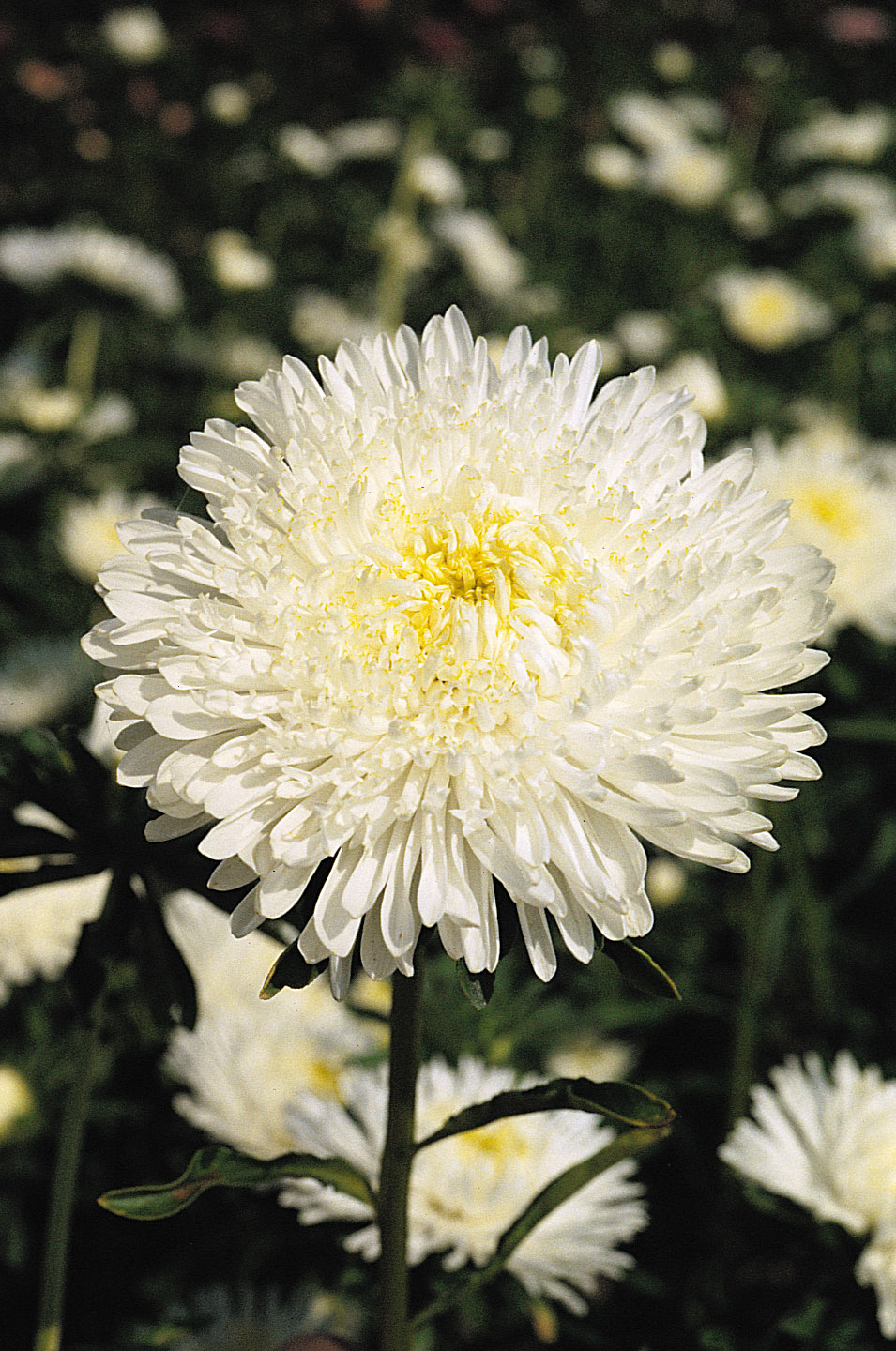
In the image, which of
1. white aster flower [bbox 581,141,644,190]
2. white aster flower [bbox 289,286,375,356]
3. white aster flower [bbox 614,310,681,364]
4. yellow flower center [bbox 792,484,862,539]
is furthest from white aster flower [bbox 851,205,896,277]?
yellow flower center [bbox 792,484,862,539]

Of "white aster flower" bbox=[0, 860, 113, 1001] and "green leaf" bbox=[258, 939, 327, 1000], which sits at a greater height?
"white aster flower" bbox=[0, 860, 113, 1001]

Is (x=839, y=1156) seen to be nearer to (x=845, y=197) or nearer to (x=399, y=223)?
(x=399, y=223)

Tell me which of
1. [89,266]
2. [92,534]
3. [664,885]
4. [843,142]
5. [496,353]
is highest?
[843,142]

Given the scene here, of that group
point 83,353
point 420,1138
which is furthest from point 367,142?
point 420,1138

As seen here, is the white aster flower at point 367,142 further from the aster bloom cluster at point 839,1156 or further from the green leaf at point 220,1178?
the green leaf at point 220,1178

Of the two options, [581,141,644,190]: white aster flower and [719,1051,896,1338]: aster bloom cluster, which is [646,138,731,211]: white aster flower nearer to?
[581,141,644,190]: white aster flower
